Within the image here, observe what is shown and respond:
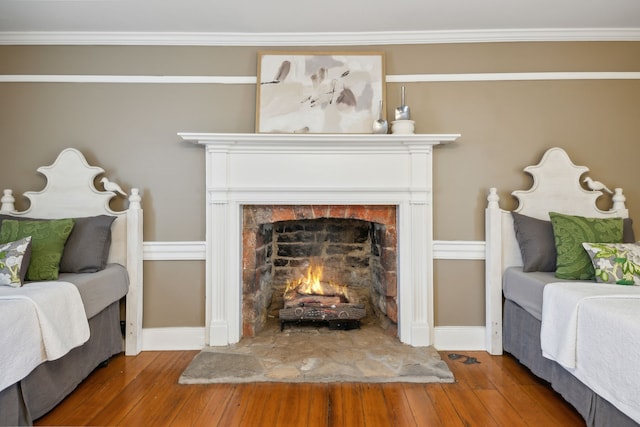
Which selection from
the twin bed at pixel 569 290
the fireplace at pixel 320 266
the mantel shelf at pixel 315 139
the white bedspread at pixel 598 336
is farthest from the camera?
the fireplace at pixel 320 266

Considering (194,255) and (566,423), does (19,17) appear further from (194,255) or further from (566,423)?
(566,423)

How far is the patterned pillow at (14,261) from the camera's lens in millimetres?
1887

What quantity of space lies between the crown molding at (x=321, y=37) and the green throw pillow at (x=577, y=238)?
134cm

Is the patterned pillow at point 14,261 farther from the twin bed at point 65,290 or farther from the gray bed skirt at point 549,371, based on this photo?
the gray bed skirt at point 549,371

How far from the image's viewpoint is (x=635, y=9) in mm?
2336

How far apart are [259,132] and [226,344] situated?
154 cm

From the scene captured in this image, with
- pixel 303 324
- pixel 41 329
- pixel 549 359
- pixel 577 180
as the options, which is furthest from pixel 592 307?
pixel 41 329

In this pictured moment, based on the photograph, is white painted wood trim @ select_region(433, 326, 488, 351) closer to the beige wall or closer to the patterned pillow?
the beige wall

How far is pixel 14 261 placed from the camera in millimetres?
1917

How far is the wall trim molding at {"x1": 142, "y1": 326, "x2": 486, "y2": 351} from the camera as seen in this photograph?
8.45ft

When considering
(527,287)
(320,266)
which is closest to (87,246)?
(320,266)

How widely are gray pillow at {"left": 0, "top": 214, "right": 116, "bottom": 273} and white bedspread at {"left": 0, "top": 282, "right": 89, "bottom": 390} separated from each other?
332mm

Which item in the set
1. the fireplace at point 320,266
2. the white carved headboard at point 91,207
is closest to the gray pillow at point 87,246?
the white carved headboard at point 91,207

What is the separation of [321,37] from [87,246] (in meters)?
2.19
